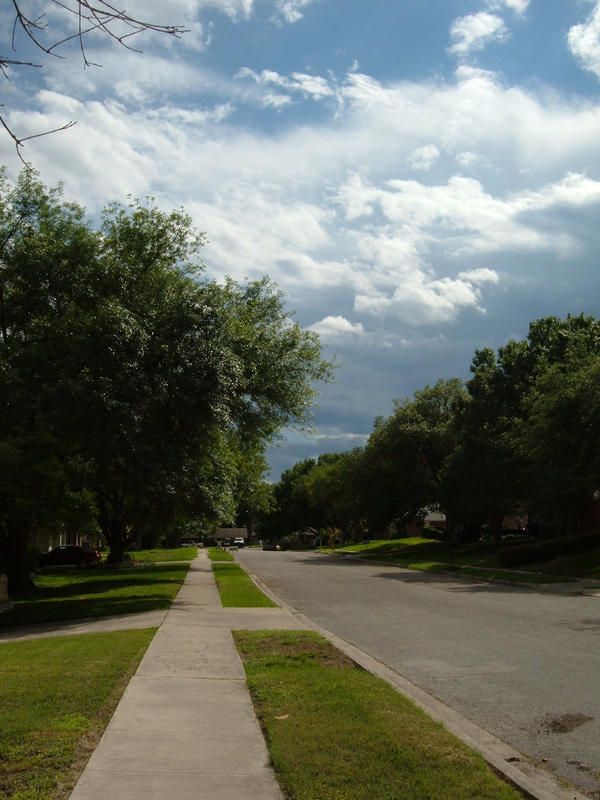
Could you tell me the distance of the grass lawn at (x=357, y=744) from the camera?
4.74 meters

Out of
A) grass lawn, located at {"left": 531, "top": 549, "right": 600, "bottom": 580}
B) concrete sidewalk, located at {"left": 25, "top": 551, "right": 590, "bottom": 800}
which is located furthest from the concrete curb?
grass lawn, located at {"left": 531, "top": 549, "right": 600, "bottom": 580}

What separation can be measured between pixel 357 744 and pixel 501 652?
594 cm

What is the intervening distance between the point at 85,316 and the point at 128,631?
8.21m

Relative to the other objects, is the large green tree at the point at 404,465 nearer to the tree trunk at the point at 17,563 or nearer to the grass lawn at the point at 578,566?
the grass lawn at the point at 578,566

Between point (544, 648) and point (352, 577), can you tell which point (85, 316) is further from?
point (352, 577)

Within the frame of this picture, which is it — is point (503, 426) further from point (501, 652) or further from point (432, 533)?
point (501, 652)

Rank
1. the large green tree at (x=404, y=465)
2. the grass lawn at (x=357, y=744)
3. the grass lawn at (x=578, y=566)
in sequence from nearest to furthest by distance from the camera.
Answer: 1. the grass lawn at (x=357, y=744)
2. the grass lawn at (x=578, y=566)
3. the large green tree at (x=404, y=465)

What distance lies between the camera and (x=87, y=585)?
26828mm

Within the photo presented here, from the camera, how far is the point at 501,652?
35.8 ft

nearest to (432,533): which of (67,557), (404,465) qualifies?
(404,465)

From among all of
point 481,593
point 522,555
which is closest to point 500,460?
point 522,555

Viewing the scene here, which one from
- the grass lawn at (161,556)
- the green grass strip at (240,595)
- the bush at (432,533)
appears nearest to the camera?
the green grass strip at (240,595)

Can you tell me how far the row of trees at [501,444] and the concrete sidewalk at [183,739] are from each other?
20.9m

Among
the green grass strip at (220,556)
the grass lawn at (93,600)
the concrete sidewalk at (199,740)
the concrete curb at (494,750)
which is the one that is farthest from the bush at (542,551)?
the green grass strip at (220,556)
